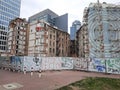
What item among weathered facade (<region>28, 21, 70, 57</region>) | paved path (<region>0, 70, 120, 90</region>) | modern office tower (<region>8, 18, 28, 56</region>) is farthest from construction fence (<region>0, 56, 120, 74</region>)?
modern office tower (<region>8, 18, 28, 56</region>)

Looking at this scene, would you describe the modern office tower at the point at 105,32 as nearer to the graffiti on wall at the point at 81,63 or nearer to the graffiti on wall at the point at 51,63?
the graffiti on wall at the point at 81,63

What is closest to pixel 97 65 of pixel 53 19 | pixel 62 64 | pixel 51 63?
pixel 62 64

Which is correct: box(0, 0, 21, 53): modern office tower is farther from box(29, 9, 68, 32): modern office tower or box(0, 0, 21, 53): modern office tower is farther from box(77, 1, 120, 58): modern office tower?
box(77, 1, 120, 58): modern office tower

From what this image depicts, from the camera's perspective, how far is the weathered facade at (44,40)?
179 ft

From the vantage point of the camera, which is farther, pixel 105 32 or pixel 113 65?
pixel 105 32

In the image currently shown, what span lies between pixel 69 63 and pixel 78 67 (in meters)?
2.38

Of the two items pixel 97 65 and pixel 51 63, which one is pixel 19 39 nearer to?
pixel 51 63

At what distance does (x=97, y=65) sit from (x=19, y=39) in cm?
4148

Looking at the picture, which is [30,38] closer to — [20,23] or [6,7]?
[20,23]

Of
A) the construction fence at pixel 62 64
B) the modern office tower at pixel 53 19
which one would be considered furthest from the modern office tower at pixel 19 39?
the modern office tower at pixel 53 19

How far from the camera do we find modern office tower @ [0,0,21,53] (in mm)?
88794

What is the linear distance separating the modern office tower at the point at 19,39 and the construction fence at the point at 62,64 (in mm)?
25529

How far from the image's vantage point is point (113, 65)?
29.0 meters

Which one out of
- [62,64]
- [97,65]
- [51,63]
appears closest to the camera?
[97,65]
